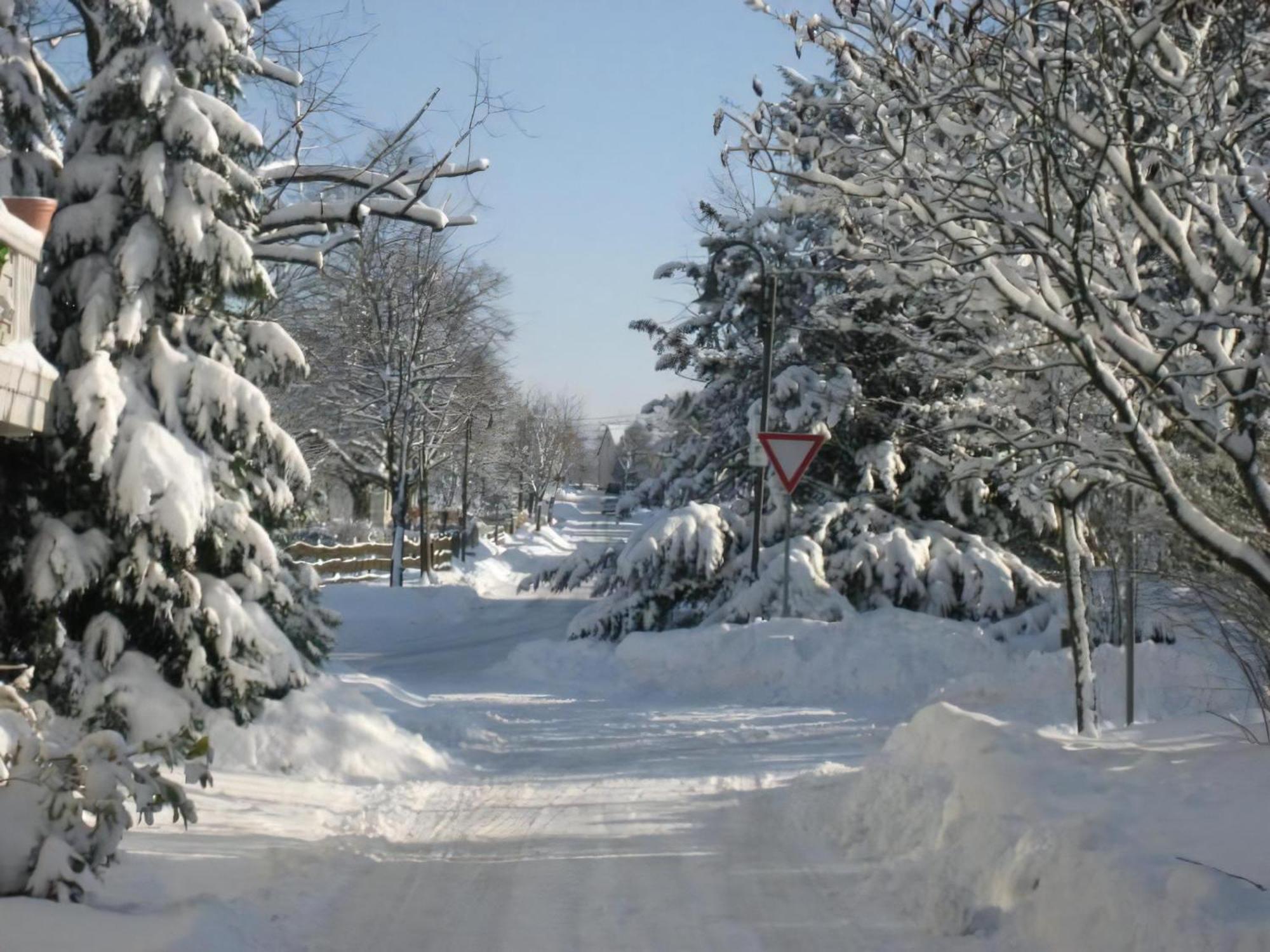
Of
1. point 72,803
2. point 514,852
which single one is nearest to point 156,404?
point 514,852

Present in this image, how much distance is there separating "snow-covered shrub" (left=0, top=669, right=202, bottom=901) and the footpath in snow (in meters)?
0.18

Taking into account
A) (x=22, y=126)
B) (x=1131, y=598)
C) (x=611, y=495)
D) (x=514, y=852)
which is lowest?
(x=514, y=852)

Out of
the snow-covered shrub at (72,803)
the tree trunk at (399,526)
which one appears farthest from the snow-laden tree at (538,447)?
the snow-covered shrub at (72,803)

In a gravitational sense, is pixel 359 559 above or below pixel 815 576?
below

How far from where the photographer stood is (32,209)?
9258 millimetres

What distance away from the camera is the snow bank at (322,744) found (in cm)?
1008

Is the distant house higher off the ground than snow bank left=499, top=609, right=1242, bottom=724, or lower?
higher

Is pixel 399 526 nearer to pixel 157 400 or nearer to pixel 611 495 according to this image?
pixel 157 400

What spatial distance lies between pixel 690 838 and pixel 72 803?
4.16 meters

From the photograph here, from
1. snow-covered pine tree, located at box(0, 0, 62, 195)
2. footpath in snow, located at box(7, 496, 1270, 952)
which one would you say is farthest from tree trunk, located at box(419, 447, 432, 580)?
snow-covered pine tree, located at box(0, 0, 62, 195)

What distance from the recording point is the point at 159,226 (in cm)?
1025

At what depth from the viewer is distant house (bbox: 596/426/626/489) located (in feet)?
532

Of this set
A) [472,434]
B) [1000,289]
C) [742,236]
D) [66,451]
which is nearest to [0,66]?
[66,451]

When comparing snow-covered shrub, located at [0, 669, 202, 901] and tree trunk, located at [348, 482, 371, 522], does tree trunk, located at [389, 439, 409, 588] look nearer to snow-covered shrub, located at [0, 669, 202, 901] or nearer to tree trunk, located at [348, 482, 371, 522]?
tree trunk, located at [348, 482, 371, 522]
